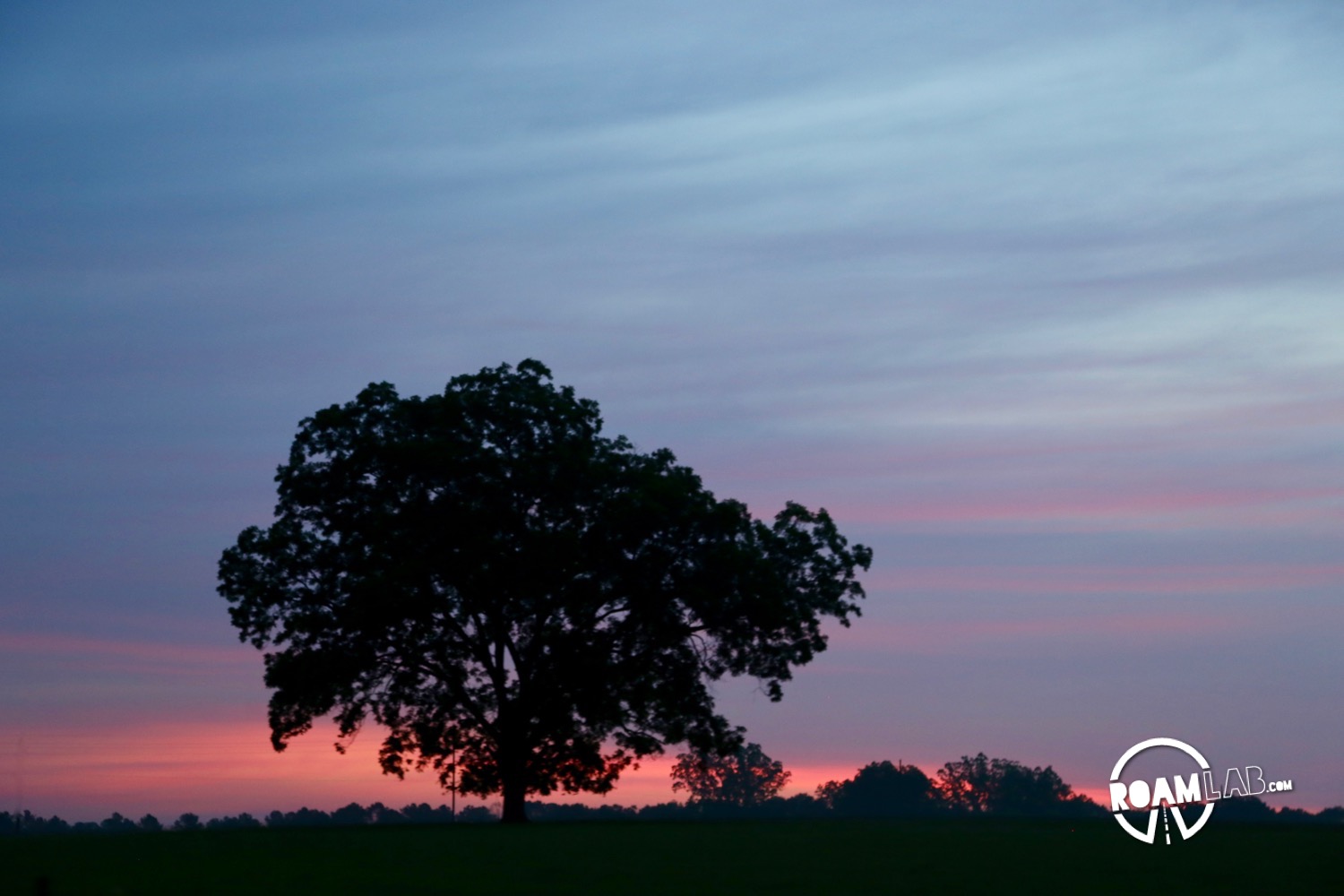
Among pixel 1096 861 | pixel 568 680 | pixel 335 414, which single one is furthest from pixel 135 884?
pixel 335 414

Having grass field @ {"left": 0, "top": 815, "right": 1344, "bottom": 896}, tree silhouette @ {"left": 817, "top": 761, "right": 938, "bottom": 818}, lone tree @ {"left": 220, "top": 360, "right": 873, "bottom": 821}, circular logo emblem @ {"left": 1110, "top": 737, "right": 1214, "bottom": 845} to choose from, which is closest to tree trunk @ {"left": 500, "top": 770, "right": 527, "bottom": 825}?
lone tree @ {"left": 220, "top": 360, "right": 873, "bottom": 821}

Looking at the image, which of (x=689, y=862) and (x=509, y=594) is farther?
(x=509, y=594)

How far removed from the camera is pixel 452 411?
151 feet

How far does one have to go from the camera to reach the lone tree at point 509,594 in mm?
43531

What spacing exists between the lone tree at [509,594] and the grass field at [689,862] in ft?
33.7

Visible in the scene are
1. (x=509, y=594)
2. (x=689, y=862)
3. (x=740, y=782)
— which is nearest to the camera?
(x=689, y=862)

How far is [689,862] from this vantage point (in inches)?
944

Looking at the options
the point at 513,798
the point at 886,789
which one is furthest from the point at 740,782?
the point at 513,798

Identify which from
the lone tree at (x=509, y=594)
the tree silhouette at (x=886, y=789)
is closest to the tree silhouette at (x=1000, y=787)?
the tree silhouette at (x=886, y=789)

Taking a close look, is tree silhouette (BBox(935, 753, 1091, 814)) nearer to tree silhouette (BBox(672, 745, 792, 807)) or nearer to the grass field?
tree silhouette (BBox(672, 745, 792, 807))

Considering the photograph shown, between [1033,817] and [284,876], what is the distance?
2763 centimetres

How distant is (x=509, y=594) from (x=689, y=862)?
67.0ft

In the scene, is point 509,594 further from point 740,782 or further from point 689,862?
point 740,782

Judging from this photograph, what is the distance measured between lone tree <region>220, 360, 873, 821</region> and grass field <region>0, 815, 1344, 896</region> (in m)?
10.3
